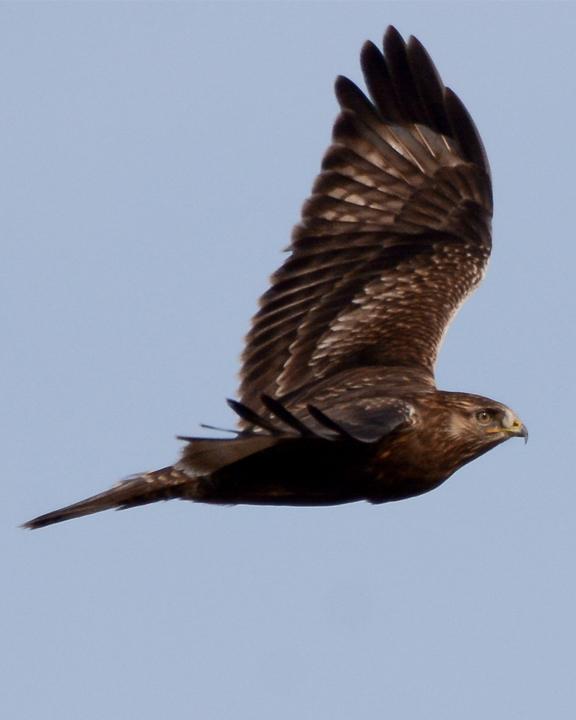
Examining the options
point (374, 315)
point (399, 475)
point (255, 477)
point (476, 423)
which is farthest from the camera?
point (374, 315)

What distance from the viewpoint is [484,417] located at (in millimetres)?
9836

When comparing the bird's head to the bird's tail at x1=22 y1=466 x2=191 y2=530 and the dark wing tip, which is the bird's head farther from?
the dark wing tip

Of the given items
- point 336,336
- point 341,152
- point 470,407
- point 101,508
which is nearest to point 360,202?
point 341,152

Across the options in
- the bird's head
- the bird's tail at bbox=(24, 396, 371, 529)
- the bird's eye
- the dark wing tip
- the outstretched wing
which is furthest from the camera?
the dark wing tip

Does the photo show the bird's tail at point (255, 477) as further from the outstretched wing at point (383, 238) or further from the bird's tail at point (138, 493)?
the outstretched wing at point (383, 238)

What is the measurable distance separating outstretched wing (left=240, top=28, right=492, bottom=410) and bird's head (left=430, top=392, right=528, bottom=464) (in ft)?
2.81

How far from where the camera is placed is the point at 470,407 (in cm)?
979

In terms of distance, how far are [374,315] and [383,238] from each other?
2.20 feet

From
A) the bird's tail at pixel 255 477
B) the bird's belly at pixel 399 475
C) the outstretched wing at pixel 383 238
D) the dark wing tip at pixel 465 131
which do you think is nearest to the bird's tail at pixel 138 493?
the bird's tail at pixel 255 477

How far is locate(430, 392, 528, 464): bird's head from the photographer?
A: 9.70 metres

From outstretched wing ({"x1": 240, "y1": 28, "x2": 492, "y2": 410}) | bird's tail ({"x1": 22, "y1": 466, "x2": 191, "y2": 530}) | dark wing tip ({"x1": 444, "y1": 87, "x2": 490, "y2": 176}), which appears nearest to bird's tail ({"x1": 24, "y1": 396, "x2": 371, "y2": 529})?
bird's tail ({"x1": 22, "y1": 466, "x2": 191, "y2": 530})

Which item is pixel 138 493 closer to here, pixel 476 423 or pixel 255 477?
pixel 255 477

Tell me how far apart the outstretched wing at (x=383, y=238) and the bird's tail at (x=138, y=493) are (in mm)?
1278

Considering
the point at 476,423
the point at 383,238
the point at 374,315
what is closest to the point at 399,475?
the point at 476,423
